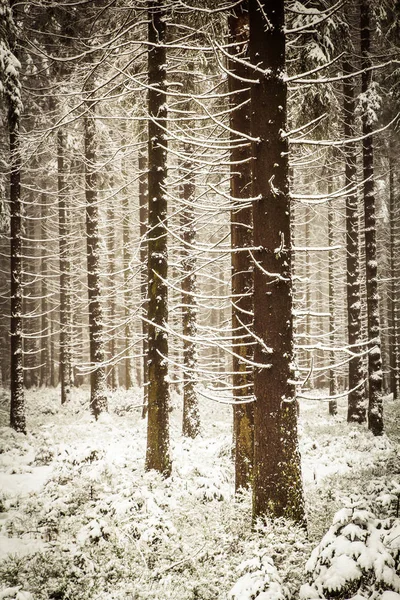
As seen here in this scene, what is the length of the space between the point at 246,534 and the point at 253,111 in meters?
5.28

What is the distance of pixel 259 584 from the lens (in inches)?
127

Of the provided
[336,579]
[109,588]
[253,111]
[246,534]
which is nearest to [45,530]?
[109,588]

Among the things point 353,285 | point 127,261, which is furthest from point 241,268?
point 127,261

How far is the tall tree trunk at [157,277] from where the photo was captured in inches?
295

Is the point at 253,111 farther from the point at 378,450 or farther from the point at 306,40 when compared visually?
the point at 378,450

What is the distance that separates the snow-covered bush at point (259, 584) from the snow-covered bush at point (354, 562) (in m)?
0.24

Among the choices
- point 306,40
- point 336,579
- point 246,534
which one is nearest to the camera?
point 336,579

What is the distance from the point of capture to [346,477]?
7711 millimetres

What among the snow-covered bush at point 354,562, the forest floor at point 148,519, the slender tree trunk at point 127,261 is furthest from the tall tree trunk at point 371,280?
the snow-covered bush at point 354,562

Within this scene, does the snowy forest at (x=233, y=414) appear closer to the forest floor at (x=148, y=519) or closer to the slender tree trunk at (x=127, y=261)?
the forest floor at (x=148, y=519)

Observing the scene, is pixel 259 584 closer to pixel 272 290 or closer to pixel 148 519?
pixel 148 519

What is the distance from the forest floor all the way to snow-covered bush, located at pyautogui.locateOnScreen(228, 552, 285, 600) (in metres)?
0.06

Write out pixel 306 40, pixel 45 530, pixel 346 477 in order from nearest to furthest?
pixel 45 530
pixel 306 40
pixel 346 477

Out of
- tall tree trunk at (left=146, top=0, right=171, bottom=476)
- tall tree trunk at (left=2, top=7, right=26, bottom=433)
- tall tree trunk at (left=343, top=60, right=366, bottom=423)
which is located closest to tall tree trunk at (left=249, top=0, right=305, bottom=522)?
tall tree trunk at (left=146, top=0, right=171, bottom=476)
